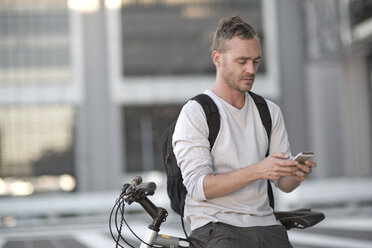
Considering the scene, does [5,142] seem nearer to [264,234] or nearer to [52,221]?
[52,221]

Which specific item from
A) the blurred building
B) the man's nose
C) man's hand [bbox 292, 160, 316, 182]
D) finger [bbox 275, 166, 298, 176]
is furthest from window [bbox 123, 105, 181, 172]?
finger [bbox 275, 166, 298, 176]

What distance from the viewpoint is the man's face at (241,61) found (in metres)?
3.08

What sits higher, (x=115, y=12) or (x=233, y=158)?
(x=115, y=12)

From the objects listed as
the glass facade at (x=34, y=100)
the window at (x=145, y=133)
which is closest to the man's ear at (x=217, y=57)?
the glass facade at (x=34, y=100)

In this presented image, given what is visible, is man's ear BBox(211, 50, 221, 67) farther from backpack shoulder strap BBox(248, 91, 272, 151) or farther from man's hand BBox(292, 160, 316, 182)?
man's hand BBox(292, 160, 316, 182)

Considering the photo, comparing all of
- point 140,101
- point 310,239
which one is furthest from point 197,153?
point 140,101

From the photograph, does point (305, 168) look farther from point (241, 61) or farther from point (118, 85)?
point (118, 85)

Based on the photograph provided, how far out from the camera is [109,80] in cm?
3825

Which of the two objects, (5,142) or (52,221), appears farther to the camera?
(5,142)

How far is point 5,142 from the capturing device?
4134 cm

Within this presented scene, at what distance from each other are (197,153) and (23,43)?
130 feet

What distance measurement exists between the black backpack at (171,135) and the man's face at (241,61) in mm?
148

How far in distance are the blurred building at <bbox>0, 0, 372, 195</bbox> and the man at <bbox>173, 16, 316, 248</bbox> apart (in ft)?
109

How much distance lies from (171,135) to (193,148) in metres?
0.23
